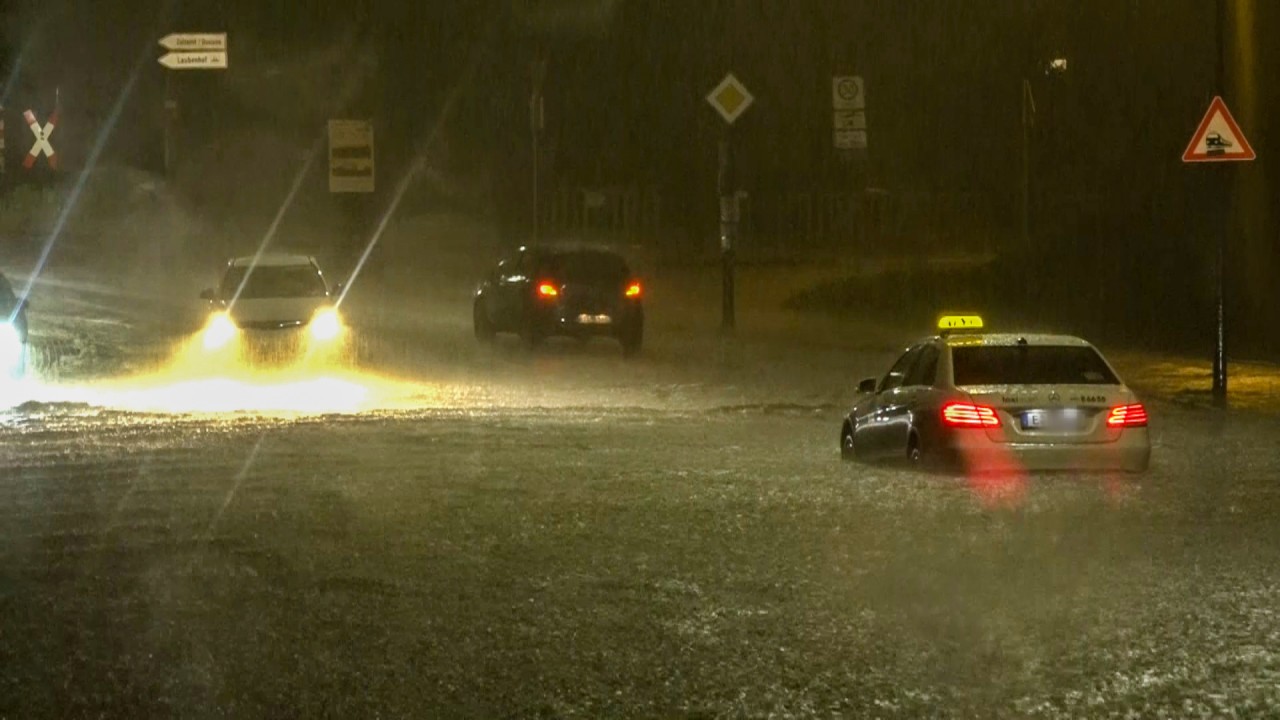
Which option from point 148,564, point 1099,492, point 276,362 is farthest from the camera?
point 276,362

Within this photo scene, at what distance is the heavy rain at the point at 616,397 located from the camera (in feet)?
27.4

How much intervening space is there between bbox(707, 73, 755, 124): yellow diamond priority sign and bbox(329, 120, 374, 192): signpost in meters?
7.55

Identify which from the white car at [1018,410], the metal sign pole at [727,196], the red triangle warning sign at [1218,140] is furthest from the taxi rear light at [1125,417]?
the metal sign pole at [727,196]

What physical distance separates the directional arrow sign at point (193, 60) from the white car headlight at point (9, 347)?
1019cm

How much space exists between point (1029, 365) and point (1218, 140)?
768 centimetres

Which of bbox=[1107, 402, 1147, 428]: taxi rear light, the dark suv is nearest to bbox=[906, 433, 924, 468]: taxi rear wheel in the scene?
bbox=[1107, 402, 1147, 428]: taxi rear light

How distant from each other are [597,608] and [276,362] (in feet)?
61.0

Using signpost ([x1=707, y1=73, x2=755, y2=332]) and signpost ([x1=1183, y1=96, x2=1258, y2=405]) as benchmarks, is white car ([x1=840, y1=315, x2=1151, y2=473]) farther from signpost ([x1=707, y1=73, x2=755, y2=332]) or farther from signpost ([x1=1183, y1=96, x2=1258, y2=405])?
signpost ([x1=707, y1=73, x2=755, y2=332])

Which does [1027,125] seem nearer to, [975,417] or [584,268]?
[584,268]

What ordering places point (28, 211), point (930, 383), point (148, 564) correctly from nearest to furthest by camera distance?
1. point (148, 564)
2. point (930, 383)
3. point (28, 211)

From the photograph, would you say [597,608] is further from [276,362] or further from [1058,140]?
[1058,140]

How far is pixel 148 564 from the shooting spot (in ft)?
34.7

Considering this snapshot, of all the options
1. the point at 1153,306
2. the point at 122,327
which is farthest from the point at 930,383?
the point at 122,327

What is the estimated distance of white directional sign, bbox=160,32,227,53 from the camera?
32.5 m
